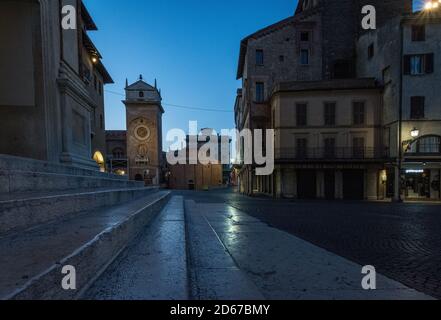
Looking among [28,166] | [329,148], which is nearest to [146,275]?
[28,166]

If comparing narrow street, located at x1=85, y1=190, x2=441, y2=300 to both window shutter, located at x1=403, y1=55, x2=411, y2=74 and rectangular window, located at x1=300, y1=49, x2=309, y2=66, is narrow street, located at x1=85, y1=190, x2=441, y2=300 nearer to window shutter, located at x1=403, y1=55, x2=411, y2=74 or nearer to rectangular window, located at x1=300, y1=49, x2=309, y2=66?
window shutter, located at x1=403, y1=55, x2=411, y2=74

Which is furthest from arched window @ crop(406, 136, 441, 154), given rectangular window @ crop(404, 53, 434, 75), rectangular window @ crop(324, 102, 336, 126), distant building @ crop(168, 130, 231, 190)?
distant building @ crop(168, 130, 231, 190)

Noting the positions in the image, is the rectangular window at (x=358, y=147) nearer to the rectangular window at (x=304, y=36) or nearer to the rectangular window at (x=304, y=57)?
the rectangular window at (x=304, y=57)

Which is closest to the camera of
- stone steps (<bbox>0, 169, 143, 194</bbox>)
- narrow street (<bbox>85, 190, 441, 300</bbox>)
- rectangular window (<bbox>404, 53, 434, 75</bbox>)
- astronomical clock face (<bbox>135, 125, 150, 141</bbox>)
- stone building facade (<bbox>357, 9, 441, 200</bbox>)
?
narrow street (<bbox>85, 190, 441, 300</bbox>)

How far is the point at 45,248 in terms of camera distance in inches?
73.6

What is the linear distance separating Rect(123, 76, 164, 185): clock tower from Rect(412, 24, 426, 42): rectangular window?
128ft

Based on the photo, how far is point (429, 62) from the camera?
20.0 m

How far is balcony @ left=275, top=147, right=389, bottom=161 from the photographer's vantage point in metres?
21.3

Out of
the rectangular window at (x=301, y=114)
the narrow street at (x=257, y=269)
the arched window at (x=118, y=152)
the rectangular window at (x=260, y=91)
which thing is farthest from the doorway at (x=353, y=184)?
the arched window at (x=118, y=152)

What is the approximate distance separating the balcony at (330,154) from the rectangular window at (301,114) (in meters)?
2.53

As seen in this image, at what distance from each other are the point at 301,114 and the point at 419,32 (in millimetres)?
11729

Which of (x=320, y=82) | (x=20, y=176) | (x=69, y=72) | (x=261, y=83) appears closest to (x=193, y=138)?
(x=261, y=83)

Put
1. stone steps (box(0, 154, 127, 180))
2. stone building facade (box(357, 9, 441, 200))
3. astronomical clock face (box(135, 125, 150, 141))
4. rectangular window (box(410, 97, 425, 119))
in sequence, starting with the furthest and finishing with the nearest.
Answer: astronomical clock face (box(135, 125, 150, 141)) < rectangular window (box(410, 97, 425, 119)) < stone building facade (box(357, 9, 441, 200)) < stone steps (box(0, 154, 127, 180))
